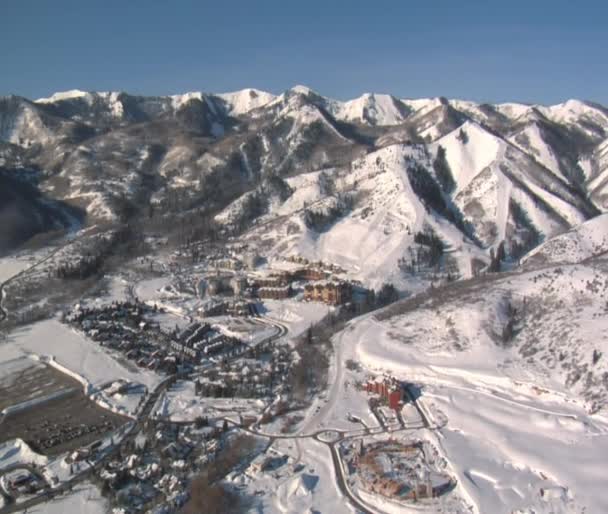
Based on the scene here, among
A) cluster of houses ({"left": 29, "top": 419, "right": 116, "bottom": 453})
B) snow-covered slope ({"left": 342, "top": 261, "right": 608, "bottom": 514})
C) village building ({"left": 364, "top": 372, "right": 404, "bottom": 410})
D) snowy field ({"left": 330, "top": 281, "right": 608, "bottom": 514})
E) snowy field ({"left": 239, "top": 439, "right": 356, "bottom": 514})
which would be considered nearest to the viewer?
snowy field ({"left": 239, "top": 439, "right": 356, "bottom": 514})

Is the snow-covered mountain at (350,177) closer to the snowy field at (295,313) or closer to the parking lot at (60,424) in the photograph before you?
the snowy field at (295,313)

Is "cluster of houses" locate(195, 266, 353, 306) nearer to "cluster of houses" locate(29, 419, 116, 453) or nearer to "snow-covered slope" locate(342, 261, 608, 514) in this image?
"snow-covered slope" locate(342, 261, 608, 514)

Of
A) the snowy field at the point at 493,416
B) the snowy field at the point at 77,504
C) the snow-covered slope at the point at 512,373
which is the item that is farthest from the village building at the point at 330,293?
the snowy field at the point at 77,504

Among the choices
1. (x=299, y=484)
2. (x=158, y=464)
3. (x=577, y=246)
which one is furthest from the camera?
(x=577, y=246)

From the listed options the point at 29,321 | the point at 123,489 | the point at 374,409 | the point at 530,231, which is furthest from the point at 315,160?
the point at 123,489

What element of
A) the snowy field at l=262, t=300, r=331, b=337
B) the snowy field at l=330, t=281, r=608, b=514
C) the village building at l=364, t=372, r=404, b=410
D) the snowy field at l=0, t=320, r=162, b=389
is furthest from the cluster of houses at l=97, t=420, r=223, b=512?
the snowy field at l=262, t=300, r=331, b=337

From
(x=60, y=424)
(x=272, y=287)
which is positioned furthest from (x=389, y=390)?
(x=272, y=287)

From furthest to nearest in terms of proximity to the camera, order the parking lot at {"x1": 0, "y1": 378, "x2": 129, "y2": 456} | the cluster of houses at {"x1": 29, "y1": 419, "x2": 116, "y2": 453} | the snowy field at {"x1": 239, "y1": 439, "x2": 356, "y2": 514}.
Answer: the parking lot at {"x1": 0, "y1": 378, "x2": 129, "y2": 456}
the cluster of houses at {"x1": 29, "y1": 419, "x2": 116, "y2": 453}
the snowy field at {"x1": 239, "y1": 439, "x2": 356, "y2": 514}

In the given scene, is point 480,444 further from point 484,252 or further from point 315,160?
point 315,160

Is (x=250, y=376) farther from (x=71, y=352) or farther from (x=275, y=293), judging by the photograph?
(x=275, y=293)
